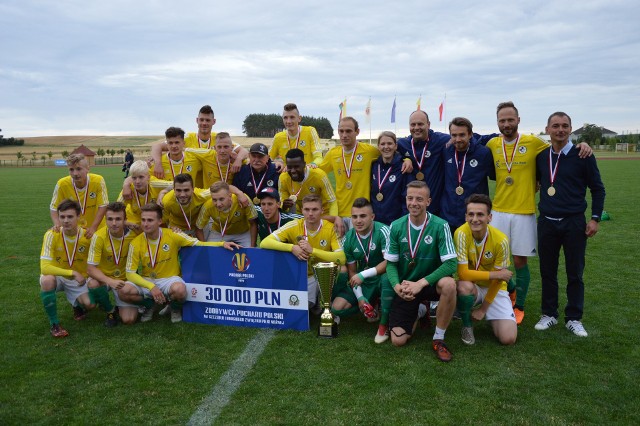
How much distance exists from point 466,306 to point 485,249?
1.85ft

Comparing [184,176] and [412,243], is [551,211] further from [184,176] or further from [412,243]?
[184,176]

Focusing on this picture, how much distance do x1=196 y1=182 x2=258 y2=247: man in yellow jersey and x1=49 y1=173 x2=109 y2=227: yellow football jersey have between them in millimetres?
1149

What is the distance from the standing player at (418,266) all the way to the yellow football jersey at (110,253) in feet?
9.10

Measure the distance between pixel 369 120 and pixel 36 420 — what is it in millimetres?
38132

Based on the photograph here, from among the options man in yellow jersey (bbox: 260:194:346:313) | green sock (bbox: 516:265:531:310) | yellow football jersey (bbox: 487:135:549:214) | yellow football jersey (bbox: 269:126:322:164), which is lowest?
A: green sock (bbox: 516:265:531:310)

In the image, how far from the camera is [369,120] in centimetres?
3972

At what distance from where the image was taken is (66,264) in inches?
199

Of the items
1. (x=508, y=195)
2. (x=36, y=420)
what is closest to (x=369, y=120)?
(x=508, y=195)

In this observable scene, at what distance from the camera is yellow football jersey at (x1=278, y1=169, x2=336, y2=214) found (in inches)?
227

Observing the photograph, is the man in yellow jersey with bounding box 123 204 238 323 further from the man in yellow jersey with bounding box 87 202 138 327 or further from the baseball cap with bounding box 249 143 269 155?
the baseball cap with bounding box 249 143 269 155

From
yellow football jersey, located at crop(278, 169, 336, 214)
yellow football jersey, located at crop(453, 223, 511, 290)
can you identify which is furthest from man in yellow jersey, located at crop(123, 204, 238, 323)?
yellow football jersey, located at crop(453, 223, 511, 290)

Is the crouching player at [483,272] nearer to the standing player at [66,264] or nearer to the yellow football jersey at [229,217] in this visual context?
the yellow football jersey at [229,217]

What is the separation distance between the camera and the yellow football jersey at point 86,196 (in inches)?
215

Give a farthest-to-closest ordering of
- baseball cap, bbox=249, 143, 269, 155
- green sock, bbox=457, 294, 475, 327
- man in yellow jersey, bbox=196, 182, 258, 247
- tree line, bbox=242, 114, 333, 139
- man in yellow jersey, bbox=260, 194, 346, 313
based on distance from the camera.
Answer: tree line, bbox=242, 114, 333, 139 < baseball cap, bbox=249, 143, 269, 155 < man in yellow jersey, bbox=196, 182, 258, 247 < man in yellow jersey, bbox=260, 194, 346, 313 < green sock, bbox=457, 294, 475, 327
